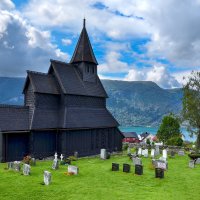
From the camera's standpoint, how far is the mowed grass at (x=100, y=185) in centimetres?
1622

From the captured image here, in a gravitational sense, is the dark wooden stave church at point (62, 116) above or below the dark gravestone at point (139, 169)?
above

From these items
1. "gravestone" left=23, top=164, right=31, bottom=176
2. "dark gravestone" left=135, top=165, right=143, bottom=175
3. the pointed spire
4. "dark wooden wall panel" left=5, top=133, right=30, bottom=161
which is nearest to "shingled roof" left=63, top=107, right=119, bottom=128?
"dark wooden wall panel" left=5, top=133, right=30, bottom=161

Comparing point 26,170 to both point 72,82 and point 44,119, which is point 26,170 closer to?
point 44,119

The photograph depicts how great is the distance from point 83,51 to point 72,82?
6.06 meters

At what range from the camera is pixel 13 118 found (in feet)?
97.4

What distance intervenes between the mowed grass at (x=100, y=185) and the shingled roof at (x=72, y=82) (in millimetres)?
12760

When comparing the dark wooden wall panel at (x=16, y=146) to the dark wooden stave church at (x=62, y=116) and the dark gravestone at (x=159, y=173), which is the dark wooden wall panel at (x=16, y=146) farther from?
the dark gravestone at (x=159, y=173)

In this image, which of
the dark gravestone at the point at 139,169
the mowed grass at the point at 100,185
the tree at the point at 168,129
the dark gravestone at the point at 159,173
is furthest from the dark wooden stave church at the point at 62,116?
the tree at the point at 168,129

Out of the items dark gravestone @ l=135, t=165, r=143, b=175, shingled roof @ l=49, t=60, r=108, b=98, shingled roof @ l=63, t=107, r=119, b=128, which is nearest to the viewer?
dark gravestone @ l=135, t=165, r=143, b=175

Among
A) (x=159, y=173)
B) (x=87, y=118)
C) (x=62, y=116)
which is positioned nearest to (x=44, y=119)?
(x=62, y=116)

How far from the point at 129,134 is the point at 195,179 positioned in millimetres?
70654

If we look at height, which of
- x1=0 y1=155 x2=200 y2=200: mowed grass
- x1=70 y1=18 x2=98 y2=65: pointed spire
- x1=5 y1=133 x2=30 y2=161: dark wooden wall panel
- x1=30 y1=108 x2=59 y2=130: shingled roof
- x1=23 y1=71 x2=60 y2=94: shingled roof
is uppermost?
x1=70 y1=18 x2=98 y2=65: pointed spire

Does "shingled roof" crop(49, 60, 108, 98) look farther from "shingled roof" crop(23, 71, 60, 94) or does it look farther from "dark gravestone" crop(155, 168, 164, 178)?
"dark gravestone" crop(155, 168, 164, 178)

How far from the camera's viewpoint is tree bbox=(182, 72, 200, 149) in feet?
135
